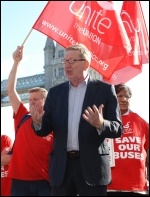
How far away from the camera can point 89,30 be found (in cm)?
503

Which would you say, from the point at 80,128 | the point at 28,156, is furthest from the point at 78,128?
the point at 28,156

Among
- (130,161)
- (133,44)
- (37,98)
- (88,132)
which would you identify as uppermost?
(133,44)

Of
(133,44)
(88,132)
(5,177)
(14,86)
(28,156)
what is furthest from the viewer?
(133,44)

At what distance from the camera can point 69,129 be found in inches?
100

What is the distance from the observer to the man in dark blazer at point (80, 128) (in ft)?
7.97

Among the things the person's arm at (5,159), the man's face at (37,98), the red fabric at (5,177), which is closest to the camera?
the man's face at (37,98)

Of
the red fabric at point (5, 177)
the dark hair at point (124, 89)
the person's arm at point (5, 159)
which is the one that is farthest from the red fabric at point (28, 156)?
the red fabric at point (5, 177)

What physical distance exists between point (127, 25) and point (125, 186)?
284 cm

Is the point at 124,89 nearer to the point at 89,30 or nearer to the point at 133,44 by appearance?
the point at 89,30

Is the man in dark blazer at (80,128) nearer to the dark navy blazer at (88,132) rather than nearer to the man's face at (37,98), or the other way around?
the dark navy blazer at (88,132)

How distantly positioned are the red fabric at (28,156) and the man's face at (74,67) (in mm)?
990

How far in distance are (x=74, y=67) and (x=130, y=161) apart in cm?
151

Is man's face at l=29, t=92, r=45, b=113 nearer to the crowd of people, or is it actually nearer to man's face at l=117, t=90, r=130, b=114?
the crowd of people

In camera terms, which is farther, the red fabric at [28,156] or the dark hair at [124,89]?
the dark hair at [124,89]
